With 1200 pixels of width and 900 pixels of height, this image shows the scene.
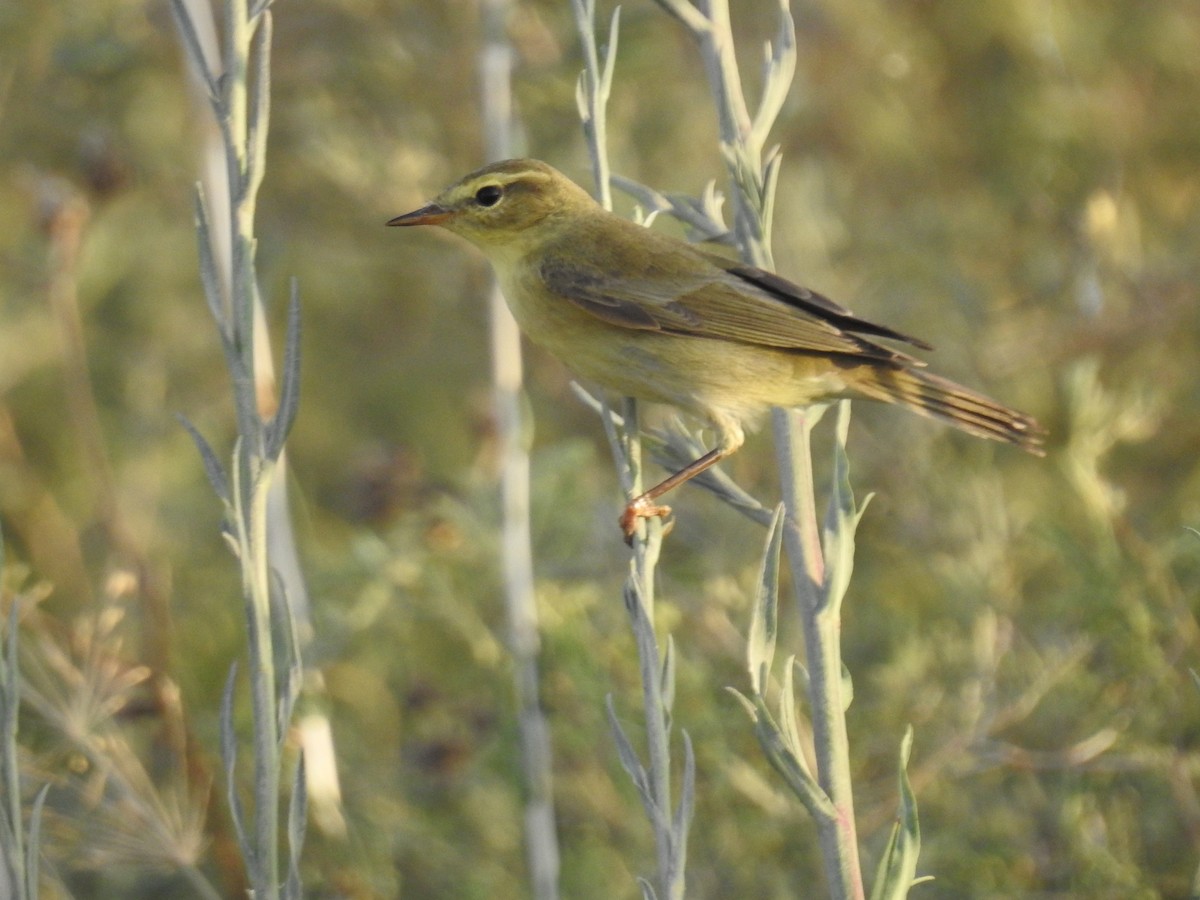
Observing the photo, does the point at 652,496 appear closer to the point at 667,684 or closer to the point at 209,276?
the point at 667,684

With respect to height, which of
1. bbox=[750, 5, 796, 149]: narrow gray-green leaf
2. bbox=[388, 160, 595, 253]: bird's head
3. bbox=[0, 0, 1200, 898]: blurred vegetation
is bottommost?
bbox=[0, 0, 1200, 898]: blurred vegetation

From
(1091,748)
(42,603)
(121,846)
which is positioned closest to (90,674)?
(121,846)

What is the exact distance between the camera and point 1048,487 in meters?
4.54

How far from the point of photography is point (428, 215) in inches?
111

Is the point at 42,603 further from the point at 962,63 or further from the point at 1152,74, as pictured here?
the point at 1152,74

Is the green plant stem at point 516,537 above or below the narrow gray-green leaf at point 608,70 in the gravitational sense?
below

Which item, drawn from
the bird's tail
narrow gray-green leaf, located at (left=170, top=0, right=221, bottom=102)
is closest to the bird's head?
the bird's tail

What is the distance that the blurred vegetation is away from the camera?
315 cm

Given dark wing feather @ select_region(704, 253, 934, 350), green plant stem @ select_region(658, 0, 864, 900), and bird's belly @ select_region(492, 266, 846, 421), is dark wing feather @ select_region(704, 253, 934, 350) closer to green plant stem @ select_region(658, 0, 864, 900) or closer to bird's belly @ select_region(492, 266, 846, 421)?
bird's belly @ select_region(492, 266, 846, 421)

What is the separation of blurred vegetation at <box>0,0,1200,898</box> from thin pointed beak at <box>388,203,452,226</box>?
39 cm

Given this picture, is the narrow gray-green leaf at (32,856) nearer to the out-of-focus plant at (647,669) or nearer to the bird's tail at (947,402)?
the out-of-focus plant at (647,669)

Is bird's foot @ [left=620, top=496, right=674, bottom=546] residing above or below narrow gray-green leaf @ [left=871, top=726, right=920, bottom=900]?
above

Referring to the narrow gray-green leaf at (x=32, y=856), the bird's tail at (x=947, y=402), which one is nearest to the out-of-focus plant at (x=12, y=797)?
the narrow gray-green leaf at (x=32, y=856)

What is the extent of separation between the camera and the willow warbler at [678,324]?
2551 millimetres
